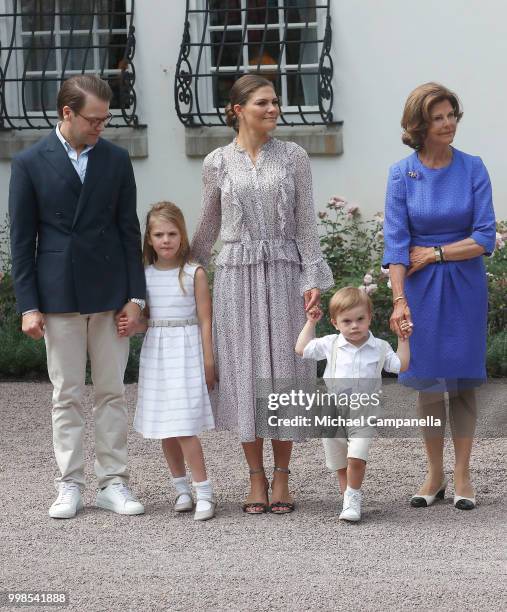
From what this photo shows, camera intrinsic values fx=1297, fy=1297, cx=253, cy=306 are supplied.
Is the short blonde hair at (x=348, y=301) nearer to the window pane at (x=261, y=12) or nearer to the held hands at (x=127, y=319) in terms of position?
the held hands at (x=127, y=319)

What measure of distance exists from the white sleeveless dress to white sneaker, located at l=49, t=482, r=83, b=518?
40 centimetres

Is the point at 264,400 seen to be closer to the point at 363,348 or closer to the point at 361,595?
the point at 363,348

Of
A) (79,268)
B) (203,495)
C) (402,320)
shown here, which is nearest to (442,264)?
(402,320)

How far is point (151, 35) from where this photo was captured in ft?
33.8

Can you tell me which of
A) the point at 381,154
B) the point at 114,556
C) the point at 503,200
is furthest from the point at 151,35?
the point at 114,556

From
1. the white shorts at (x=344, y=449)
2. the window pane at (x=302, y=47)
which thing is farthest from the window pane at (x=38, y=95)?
the white shorts at (x=344, y=449)

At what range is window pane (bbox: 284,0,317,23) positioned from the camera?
33.4 feet

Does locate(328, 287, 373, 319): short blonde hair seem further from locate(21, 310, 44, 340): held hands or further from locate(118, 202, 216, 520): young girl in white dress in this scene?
locate(21, 310, 44, 340): held hands

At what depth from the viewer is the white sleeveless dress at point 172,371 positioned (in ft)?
18.4

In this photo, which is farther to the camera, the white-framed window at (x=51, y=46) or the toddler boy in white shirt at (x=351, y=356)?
the white-framed window at (x=51, y=46)

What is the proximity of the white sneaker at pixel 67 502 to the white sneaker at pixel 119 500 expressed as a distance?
101 millimetres

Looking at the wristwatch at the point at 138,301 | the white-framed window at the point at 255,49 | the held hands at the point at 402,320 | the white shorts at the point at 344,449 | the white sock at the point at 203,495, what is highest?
the white-framed window at the point at 255,49

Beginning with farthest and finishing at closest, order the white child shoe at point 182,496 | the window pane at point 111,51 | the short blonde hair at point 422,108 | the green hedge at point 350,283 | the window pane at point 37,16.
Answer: the window pane at point 37,16, the window pane at point 111,51, the green hedge at point 350,283, the white child shoe at point 182,496, the short blonde hair at point 422,108

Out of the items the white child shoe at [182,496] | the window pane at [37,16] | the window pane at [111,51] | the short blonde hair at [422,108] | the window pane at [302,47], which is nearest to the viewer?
the short blonde hair at [422,108]
